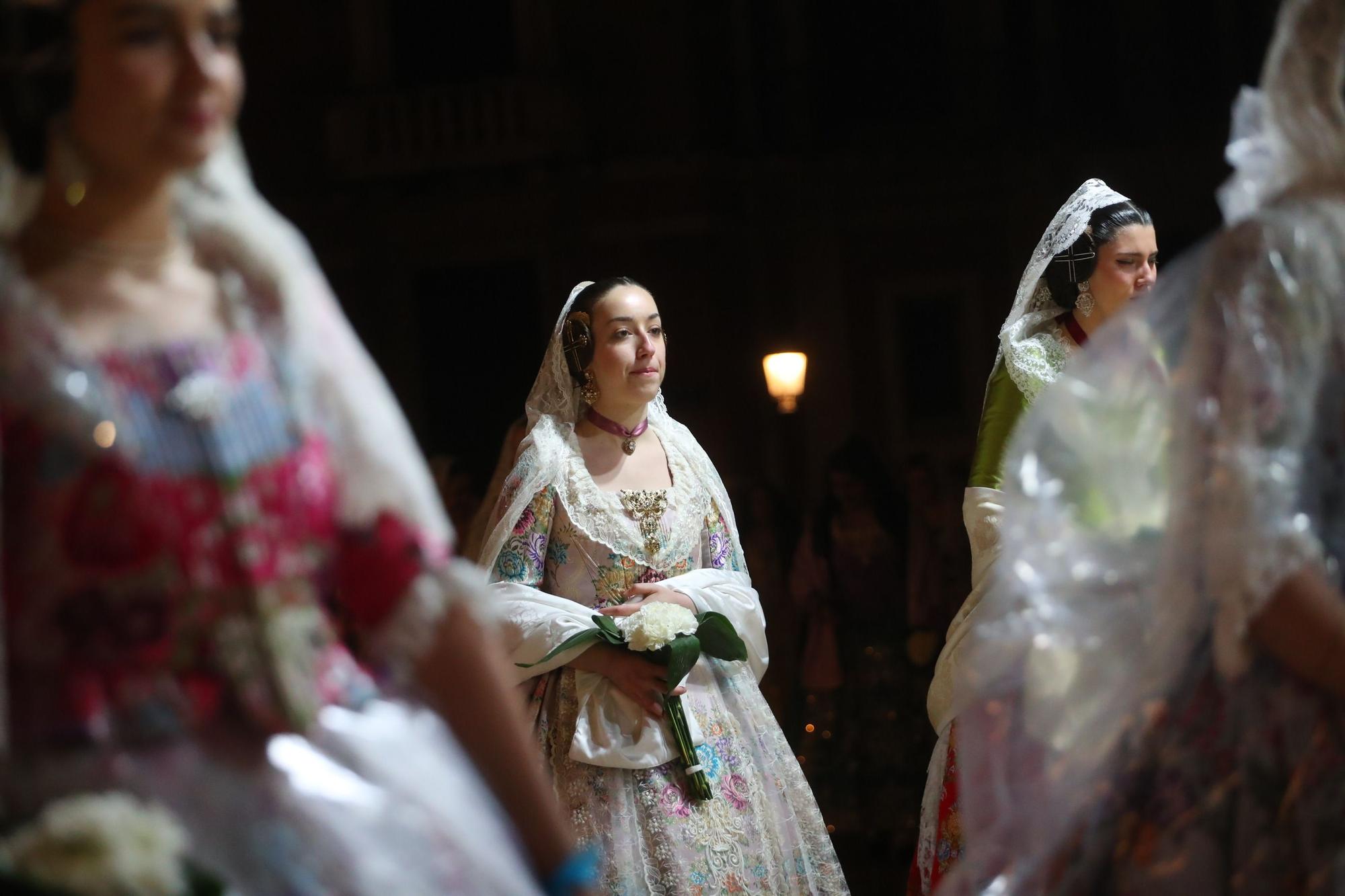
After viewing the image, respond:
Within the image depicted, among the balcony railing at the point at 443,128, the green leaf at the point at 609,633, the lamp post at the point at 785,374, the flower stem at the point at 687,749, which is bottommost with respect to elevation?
the flower stem at the point at 687,749

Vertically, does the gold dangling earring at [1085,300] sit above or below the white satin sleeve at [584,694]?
above

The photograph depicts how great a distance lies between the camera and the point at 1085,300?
13.3 feet

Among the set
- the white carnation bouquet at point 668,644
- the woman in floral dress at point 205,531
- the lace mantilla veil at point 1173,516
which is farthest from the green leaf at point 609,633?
the woman in floral dress at point 205,531

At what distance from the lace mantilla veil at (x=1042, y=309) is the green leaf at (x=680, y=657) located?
3.32 ft

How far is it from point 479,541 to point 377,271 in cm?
880

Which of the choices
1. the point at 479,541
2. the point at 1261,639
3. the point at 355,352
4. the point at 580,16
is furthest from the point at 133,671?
the point at 580,16

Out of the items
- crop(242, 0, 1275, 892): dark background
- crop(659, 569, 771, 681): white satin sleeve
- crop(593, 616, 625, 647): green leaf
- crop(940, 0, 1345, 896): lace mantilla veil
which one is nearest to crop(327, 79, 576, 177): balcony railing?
crop(242, 0, 1275, 892): dark background

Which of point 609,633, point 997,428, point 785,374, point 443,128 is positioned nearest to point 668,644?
point 609,633

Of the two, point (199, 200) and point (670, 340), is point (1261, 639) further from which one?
point (670, 340)

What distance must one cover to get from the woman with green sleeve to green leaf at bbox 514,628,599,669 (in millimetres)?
855

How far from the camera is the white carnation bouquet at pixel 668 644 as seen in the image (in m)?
3.87

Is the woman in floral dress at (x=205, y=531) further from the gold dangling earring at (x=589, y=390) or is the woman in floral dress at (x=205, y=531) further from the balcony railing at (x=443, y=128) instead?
the balcony railing at (x=443, y=128)

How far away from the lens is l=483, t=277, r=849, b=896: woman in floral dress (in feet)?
12.7

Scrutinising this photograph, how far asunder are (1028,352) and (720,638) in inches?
41.0
